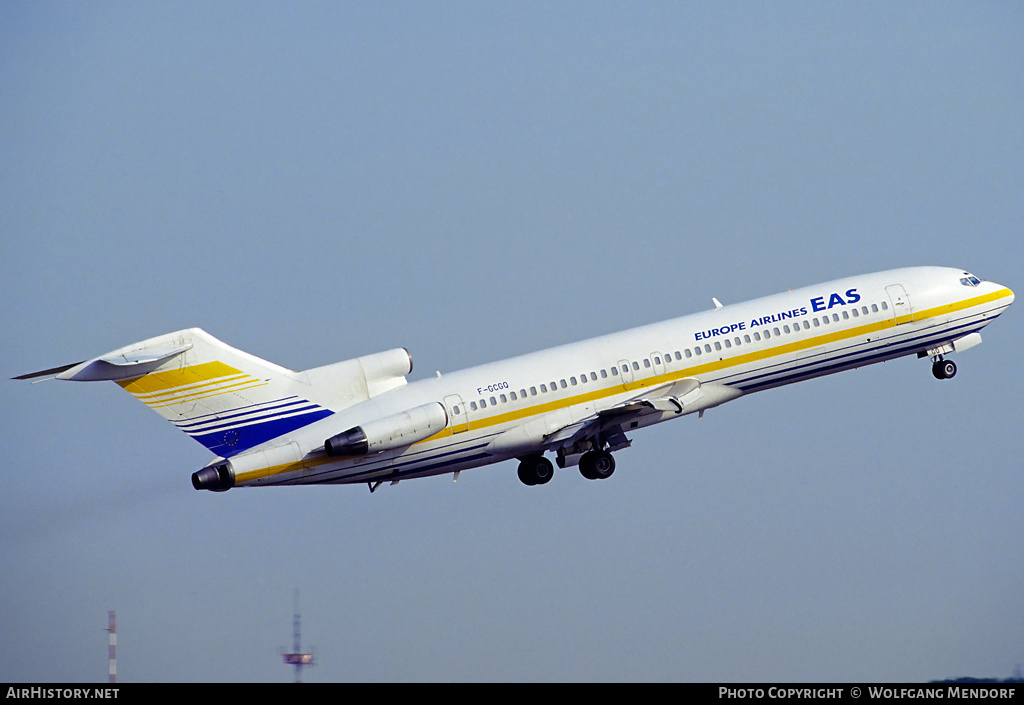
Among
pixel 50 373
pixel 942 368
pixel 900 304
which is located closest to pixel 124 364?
pixel 50 373

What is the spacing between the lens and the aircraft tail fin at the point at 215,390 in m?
41.5

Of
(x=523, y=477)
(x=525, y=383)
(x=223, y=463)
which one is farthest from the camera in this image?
(x=523, y=477)

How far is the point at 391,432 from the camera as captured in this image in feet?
137

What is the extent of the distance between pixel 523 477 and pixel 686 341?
647 centimetres

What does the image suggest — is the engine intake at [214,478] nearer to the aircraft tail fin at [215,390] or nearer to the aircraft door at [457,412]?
the aircraft tail fin at [215,390]

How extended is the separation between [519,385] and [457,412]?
6.68ft

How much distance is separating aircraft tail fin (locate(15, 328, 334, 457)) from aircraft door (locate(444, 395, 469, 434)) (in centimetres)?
331

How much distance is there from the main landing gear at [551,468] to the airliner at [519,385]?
0.14ft

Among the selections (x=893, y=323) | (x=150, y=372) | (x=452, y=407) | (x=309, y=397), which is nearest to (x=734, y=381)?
(x=893, y=323)

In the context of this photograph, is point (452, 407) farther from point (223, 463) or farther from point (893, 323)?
point (893, 323)

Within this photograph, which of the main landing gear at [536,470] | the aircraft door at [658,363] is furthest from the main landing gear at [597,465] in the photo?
the aircraft door at [658,363]

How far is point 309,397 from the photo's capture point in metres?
43.0

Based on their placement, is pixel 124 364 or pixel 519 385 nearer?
pixel 124 364

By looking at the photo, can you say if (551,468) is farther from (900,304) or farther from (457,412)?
(900,304)
